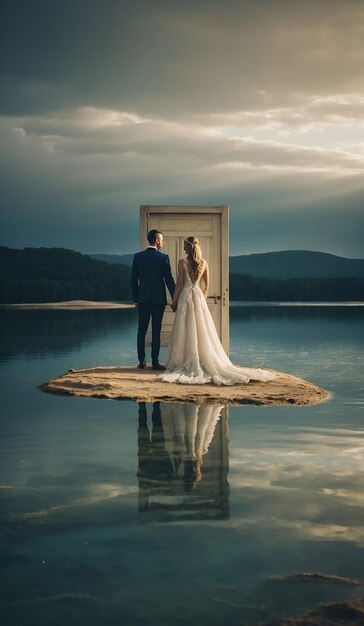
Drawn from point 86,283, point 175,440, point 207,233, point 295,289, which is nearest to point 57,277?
point 86,283

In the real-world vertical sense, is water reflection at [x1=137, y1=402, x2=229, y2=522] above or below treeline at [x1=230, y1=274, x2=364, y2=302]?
below

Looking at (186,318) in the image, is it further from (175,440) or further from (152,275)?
(175,440)

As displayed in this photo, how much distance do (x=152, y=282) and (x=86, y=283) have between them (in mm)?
53839

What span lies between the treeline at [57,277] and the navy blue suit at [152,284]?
1927 inches

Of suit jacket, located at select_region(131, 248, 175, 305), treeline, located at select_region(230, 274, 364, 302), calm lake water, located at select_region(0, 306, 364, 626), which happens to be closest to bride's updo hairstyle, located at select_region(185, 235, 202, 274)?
suit jacket, located at select_region(131, 248, 175, 305)

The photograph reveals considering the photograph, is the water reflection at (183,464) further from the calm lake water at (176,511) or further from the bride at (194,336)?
the bride at (194,336)

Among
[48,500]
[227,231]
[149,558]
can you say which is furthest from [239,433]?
[227,231]

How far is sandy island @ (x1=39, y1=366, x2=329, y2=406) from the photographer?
344 inches

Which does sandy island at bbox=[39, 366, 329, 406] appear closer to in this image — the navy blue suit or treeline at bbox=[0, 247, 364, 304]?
the navy blue suit

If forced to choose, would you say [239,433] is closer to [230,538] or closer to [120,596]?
[230,538]

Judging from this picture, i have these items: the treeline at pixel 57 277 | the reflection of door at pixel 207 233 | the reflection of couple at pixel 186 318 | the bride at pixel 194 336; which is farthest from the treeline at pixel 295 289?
the bride at pixel 194 336

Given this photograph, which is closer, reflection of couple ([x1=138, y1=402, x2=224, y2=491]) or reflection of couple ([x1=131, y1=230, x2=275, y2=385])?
reflection of couple ([x1=138, y1=402, x2=224, y2=491])

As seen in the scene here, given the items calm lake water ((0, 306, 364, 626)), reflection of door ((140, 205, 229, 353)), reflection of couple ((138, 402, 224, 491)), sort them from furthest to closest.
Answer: reflection of door ((140, 205, 229, 353))
reflection of couple ((138, 402, 224, 491))
calm lake water ((0, 306, 364, 626))

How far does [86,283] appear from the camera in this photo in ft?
212
